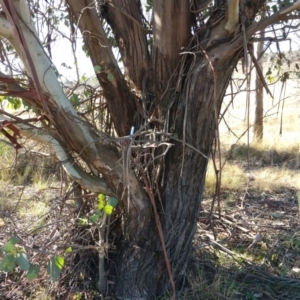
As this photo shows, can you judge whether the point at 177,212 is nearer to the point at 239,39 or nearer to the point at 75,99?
the point at 75,99

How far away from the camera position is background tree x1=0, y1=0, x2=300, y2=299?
9.53 ft

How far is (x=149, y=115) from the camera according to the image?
326 cm

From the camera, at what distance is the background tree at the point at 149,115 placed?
9.53ft

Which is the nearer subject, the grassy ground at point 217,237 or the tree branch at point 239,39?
A: the tree branch at point 239,39

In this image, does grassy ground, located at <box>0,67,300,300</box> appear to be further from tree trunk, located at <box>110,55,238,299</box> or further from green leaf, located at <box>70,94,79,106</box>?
green leaf, located at <box>70,94,79,106</box>

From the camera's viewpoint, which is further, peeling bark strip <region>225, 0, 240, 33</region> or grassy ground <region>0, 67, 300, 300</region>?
grassy ground <region>0, 67, 300, 300</region>

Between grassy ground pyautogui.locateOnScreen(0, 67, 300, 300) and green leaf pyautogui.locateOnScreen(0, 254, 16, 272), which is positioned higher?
green leaf pyautogui.locateOnScreen(0, 254, 16, 272)

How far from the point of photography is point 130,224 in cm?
329

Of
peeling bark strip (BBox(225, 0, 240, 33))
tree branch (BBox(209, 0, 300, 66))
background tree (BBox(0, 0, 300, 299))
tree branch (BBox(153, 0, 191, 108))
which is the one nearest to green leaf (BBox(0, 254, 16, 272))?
background tree (BBox(0, 0, 300, 299))

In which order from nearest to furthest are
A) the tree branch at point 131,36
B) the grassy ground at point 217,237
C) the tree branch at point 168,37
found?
1. the tree branch at point 168,37
2. the tree branch at point 131,36
3. the grassy ground at point 217,237

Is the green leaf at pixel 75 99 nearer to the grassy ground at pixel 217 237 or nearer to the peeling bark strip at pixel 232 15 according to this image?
the grassy ground at pixel 217 237

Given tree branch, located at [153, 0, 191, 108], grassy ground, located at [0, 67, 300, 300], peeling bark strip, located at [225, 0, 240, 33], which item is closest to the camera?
peeling bark strip, located at [225, 0, 240, 33]

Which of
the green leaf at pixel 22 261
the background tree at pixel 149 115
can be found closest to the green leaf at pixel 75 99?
the background tree at pixel 149 115

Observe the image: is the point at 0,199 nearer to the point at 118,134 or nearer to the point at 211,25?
the point at 118,134
